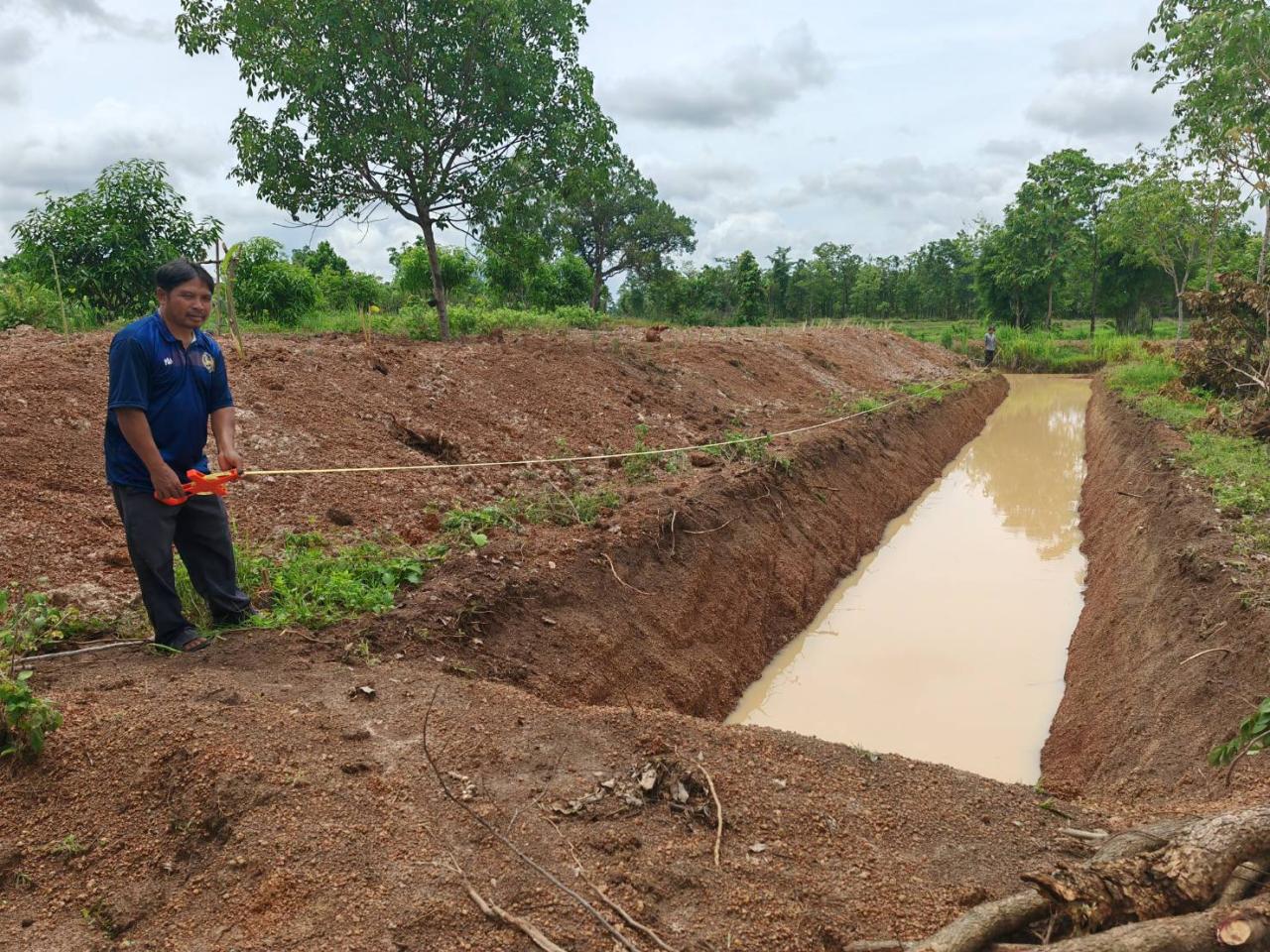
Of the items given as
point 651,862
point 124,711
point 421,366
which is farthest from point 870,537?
point 124,711

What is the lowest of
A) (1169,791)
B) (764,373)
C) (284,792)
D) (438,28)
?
(1169,791)

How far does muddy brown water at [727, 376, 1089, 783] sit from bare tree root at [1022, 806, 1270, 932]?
3502mm

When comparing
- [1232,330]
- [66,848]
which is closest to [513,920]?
[66,848]

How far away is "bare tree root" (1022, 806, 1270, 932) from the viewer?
2604 mm

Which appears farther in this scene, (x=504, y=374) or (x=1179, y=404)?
(x=1179, y=404)

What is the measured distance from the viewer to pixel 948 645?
26.8ft

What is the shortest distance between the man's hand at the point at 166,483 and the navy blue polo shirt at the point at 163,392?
0.40 feet

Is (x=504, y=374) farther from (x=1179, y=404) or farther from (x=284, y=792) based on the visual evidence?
(x=1179, y=404)

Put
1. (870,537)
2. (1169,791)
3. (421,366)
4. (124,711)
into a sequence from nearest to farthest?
(124,711) → (1169,791) → (421,366) → (870,537)

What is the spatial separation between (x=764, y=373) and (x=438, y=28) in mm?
8877

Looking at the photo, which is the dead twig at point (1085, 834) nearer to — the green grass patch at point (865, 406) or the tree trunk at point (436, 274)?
the tree trunk at point (436, 274)

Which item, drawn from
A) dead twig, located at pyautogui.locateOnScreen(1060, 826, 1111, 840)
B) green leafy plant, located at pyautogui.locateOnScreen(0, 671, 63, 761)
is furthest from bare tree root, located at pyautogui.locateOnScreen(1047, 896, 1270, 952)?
green leafy plant, located at pyautogui.locateOnScreen(0, 671, 63, 761)

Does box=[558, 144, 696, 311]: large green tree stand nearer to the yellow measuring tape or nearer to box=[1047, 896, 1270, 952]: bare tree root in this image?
the yellow measuring tape

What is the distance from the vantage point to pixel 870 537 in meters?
11.3
